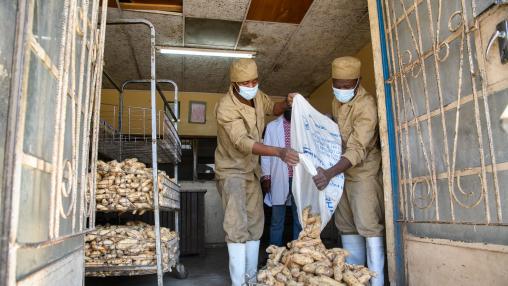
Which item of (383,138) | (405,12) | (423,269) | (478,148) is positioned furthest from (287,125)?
(478,148)

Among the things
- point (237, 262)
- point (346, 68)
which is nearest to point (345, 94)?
point (346, 68)

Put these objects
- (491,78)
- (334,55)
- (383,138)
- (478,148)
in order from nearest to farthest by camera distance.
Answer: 1. (491,78)
2. (478,148)
3. (383,138)
4. (334,55)

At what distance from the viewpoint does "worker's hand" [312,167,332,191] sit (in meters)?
2.41

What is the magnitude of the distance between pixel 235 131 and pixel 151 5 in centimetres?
213

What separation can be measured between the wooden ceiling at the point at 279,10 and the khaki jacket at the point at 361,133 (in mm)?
1600

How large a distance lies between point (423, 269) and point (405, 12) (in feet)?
4.78

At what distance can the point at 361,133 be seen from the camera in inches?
105

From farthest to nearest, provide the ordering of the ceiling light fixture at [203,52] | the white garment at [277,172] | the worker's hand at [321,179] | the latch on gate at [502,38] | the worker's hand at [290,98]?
the ceiling light fixture at [203,52], the white garment at [277,172], the worker's hand at [290,98], the worker's hand at [321,179], the latch on gate at [502,38]

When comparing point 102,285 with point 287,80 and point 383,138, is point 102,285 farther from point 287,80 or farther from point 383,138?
point 287,80

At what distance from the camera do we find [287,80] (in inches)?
255

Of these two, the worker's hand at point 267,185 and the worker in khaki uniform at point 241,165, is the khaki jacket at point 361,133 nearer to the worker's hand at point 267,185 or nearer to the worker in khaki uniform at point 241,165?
the worker in khaki uniform at point 241,165

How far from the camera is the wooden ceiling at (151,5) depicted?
4.06 metres

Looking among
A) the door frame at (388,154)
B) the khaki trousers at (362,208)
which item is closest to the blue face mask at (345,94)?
the door frame at (388,154)

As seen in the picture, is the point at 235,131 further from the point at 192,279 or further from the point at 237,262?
the point at 192,279
